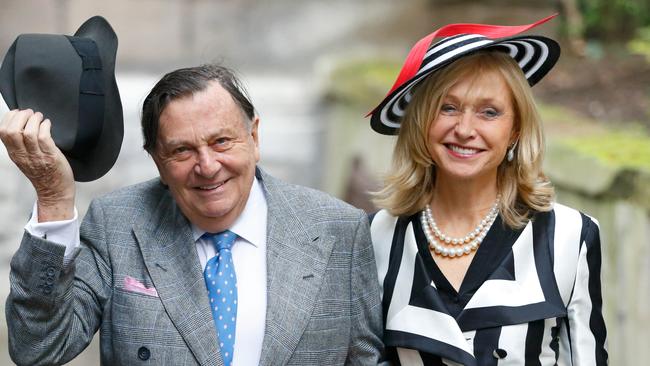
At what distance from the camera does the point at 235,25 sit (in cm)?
992

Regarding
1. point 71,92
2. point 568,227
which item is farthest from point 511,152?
point 71,92

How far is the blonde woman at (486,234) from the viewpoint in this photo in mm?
3113

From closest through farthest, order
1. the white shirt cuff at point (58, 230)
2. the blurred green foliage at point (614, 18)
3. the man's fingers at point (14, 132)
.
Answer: the man's fingers at point (14, 132) → the white shirt cuff at point (58, 230) → the blurred green foliage at point (614, 18)

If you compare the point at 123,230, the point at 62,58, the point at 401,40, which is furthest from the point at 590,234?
the point at 401,40

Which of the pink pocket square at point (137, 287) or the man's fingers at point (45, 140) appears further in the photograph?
the pink pocket square at point (137, 287)

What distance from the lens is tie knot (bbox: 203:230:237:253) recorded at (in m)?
2.98

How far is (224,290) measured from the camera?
293 centimetres

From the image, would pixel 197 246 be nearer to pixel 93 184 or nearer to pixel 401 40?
pixel 93 184

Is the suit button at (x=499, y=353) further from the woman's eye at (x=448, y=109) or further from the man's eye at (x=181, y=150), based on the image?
the man's eye at (x=181, y=150)

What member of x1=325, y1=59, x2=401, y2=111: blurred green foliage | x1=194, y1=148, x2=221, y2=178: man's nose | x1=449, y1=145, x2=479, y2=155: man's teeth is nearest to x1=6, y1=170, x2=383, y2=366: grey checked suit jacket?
x1=194, y1=148, x2=221, y2=178: man's nose

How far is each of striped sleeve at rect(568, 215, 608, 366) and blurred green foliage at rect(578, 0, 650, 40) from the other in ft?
17.8

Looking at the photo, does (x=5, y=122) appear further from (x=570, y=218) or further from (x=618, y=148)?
(x=618, y=148)

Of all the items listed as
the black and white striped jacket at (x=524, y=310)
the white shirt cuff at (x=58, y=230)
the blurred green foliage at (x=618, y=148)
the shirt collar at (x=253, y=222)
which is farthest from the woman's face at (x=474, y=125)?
the blurred green foliage at (x=618, y=148)

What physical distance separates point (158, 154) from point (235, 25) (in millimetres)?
7154
